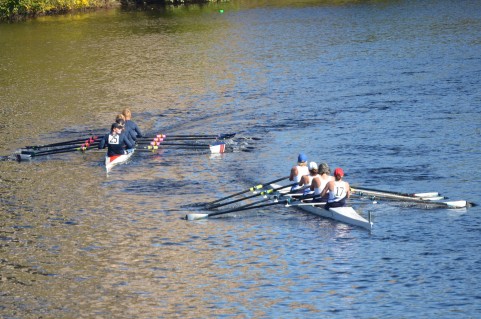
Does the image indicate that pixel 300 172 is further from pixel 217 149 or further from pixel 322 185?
pixel 217 149

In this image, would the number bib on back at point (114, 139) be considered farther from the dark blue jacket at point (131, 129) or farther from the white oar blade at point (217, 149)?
the white oar blade at point (217, 149)

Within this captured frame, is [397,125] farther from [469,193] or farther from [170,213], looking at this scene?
[170,213]

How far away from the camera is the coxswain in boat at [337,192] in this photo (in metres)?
25.8

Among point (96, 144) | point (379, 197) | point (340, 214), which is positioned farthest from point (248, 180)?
point (96, 144)

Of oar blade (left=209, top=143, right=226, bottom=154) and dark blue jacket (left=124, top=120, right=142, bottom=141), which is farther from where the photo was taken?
oar blade (left=209, top=143, right=226, bottom=154)

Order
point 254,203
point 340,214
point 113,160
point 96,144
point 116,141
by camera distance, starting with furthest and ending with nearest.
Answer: point 96,144
point 113,160
point 116,141
point 254,203
point 340,214

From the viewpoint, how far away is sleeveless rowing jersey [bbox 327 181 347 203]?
2578 cm

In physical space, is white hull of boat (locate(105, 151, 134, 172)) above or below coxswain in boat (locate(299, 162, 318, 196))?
below

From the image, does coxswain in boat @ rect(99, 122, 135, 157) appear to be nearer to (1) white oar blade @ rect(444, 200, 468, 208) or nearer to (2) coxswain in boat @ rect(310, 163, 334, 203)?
(2) coxswain in boat @ rect(310, 163, 334, 203)

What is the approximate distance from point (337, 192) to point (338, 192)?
0.09 ft

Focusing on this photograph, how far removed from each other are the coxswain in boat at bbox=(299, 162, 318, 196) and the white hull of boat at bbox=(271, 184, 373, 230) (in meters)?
0.49

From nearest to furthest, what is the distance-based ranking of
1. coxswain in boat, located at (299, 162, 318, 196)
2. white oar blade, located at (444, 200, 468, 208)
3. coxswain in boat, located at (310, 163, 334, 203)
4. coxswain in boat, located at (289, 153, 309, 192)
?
white oar blade, located at (444, 200, 468, 208)
coxswain in boat, located at (310, 163, 334, 203)
coxswain in boat, located at (299, 162, 318, 196)
coxswain in boat, located at (289, 153, 309, 192)

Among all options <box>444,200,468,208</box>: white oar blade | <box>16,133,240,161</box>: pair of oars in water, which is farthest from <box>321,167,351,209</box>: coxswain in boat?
<box>16,133,240,161</box>: pair of oars in water

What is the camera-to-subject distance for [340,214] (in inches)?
1005
